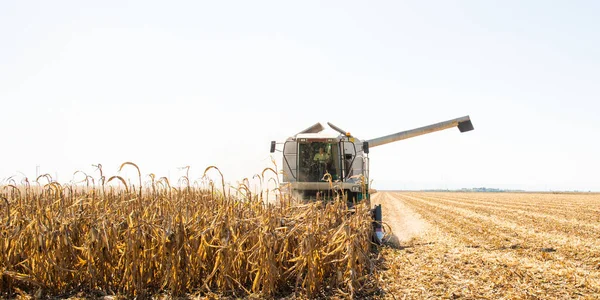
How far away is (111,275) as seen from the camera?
5215mm

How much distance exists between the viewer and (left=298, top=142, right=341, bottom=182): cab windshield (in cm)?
1034

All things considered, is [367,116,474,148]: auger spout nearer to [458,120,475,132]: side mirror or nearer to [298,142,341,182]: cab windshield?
[458,120,475,132]: side mirror

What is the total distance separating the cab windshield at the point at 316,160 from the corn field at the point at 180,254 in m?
4.91

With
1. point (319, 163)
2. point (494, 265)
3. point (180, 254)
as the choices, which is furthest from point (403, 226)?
point (180, 254)

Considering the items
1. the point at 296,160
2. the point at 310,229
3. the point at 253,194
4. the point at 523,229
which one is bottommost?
the point at 523,229

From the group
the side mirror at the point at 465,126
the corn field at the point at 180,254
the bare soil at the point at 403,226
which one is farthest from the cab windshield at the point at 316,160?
the side mirror at the point at 465,126

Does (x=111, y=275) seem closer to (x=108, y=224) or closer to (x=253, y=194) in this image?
(x=108, y=224)

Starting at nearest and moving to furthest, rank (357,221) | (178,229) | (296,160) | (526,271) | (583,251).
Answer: (178,229) < (357,221) < (526,271) < (583,251) < (296,160)

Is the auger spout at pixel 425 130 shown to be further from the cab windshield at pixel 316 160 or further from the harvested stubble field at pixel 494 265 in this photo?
the cab windshield at pixel 316 160

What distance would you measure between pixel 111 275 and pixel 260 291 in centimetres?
179

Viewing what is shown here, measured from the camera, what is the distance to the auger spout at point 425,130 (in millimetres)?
13430

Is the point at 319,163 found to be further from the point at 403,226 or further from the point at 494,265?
the point at 403,226

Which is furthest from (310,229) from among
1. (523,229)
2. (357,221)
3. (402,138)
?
(523,229)

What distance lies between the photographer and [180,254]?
5.08m
